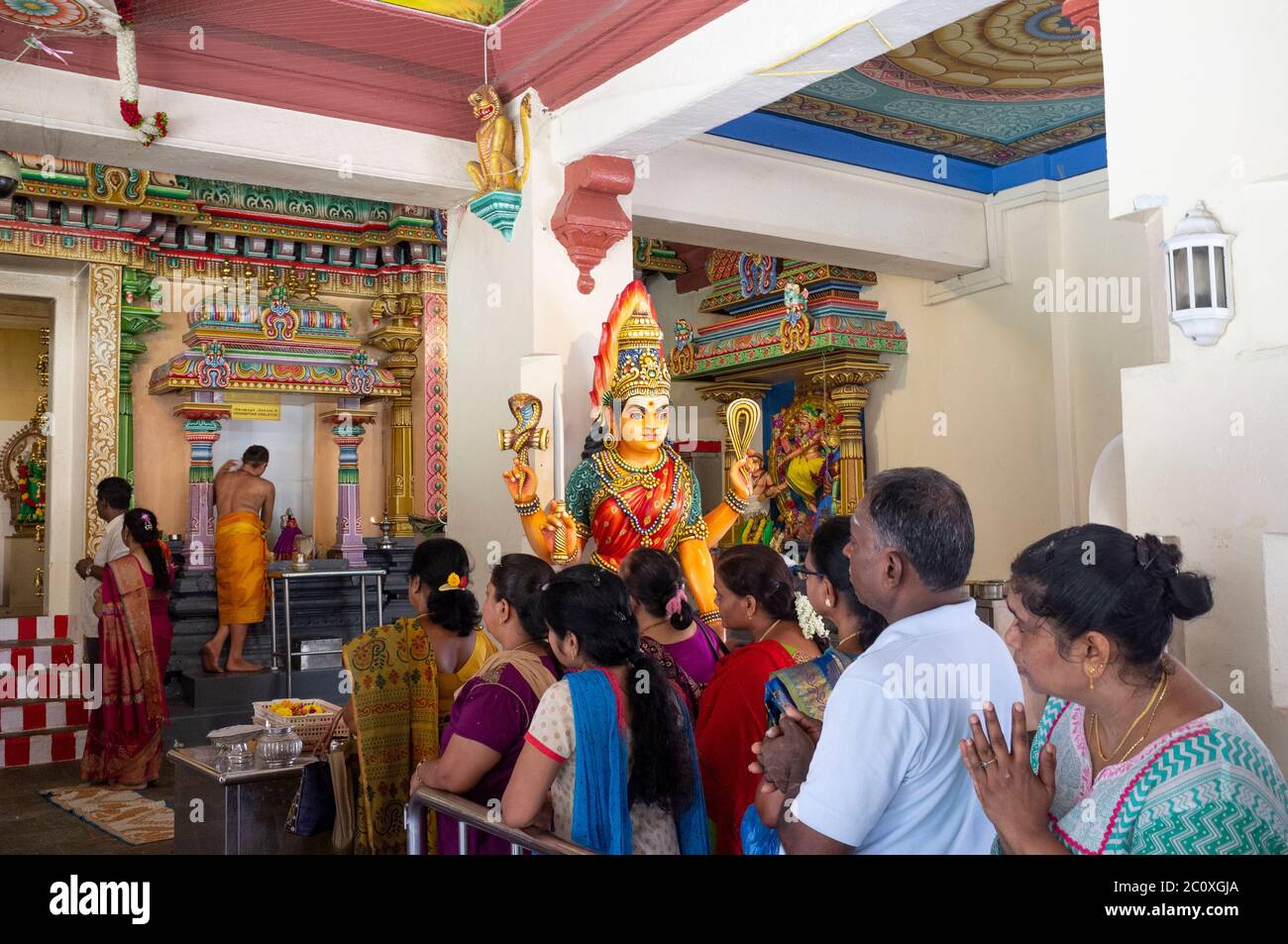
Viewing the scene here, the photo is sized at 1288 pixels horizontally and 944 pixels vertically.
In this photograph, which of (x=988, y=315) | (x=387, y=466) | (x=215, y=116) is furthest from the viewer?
(x=387, y=466)

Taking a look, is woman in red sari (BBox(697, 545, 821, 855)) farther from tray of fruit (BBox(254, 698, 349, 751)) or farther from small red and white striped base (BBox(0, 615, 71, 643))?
small red and white striped base (BBox(0, 615, 71, 643))

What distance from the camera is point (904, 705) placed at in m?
1.58

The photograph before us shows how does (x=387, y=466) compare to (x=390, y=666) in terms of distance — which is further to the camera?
(x=387, y=466)

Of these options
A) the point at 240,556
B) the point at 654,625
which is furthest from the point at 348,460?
the point at 654,625

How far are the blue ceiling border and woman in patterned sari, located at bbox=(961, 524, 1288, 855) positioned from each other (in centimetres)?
422

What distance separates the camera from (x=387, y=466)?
385 inches

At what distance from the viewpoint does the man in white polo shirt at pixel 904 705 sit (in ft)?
5.14

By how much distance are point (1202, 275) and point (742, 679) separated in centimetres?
132

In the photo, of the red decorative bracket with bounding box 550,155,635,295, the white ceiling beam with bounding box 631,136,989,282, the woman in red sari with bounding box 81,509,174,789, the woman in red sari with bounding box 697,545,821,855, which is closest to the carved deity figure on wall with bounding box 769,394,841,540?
the white ceiling beam with bounding box 631,136,989,282

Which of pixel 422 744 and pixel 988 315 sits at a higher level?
pixel 988 315

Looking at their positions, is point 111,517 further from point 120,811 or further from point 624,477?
point 624,477

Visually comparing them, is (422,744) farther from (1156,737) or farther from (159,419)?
(159,419)

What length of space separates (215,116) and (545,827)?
133 inches
